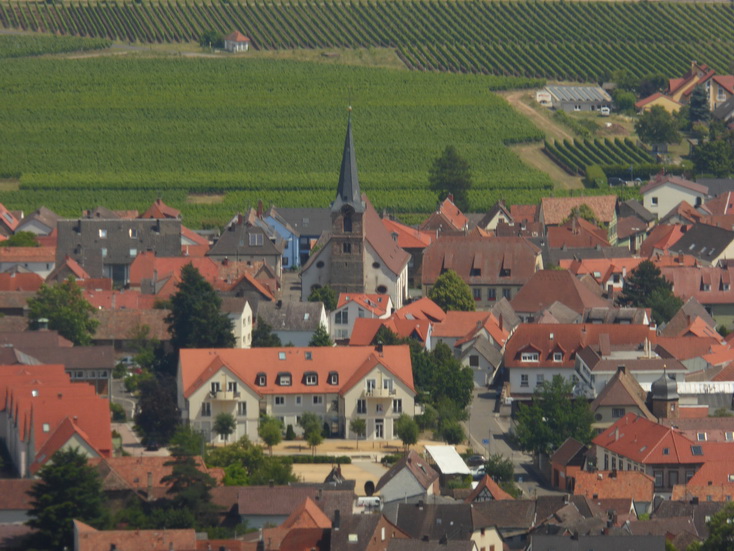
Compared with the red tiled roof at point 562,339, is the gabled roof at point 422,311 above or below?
above

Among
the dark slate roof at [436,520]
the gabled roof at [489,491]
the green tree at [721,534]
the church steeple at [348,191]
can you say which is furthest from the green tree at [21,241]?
the green tree at [721,534]

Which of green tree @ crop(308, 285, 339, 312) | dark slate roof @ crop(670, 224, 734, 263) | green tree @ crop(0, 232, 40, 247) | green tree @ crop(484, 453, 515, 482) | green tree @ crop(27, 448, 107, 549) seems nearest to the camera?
green tree @ crop(27, 448, 107, 549)

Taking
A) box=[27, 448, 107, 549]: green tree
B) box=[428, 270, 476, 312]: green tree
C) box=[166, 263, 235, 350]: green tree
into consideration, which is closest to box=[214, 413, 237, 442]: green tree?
box=[166, 263, 235, 350]: green tree

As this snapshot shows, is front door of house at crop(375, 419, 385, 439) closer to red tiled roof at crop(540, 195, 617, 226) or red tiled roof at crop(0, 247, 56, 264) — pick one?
red tiled roof at crop(0, 247, 56, 264)

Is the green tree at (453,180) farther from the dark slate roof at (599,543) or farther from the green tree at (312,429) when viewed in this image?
the dark slate roof at (599,543)

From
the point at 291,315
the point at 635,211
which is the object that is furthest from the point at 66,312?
the point at 635,211

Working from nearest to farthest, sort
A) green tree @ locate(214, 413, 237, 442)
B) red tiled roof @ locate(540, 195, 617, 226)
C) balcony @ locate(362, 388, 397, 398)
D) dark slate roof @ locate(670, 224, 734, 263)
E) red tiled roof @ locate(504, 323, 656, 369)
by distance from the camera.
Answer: green tree @ locate(214, 413, 237, 442) → balcony @ locate(362, 388, 397, 398) → red tiled roof @ locate(504, 323, 656, 369) → dark slate roof @ locate(670, 224, 734, 263) → red tiled roof @ locate(540, 195, 617, 226)
